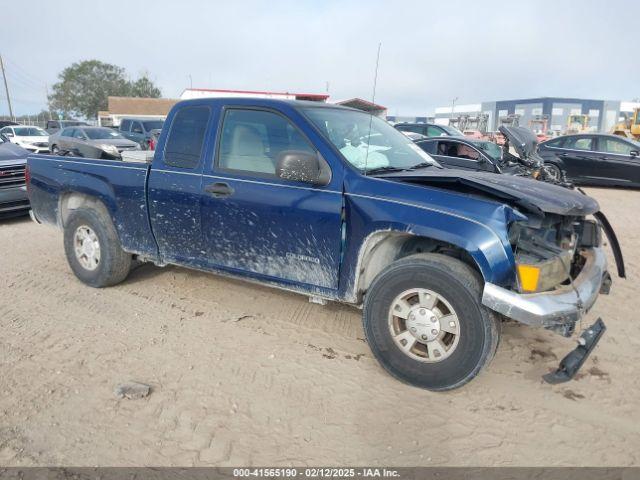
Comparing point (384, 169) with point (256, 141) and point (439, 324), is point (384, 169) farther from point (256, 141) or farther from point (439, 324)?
point (439, 324)

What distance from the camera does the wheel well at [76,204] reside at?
4.79 m

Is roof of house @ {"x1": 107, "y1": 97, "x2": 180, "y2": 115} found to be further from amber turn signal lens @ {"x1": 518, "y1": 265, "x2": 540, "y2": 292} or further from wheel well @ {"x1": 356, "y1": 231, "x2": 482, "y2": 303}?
amber turn signal lens @ {"x1": 518, "y1": 265, "x2": 540, "y2": 292}

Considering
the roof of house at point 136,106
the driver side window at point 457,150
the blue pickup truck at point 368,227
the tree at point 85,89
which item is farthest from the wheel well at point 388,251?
the tree at point 85,89

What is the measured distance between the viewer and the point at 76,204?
507cm

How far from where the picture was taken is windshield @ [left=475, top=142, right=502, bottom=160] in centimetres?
1052

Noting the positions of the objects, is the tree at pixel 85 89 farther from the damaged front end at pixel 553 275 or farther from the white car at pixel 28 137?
the damaged front end at pixel 553 275

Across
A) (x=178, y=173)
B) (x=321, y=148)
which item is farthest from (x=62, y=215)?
(x=321, y=148)

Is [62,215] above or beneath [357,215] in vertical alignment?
beneath

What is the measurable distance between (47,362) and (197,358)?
3.43 ft

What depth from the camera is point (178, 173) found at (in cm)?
410

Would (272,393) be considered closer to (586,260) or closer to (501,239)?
(501,239)

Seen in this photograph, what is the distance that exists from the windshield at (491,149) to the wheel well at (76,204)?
792cm

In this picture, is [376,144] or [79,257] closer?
[376,144]

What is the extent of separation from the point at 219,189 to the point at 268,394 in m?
1.63
